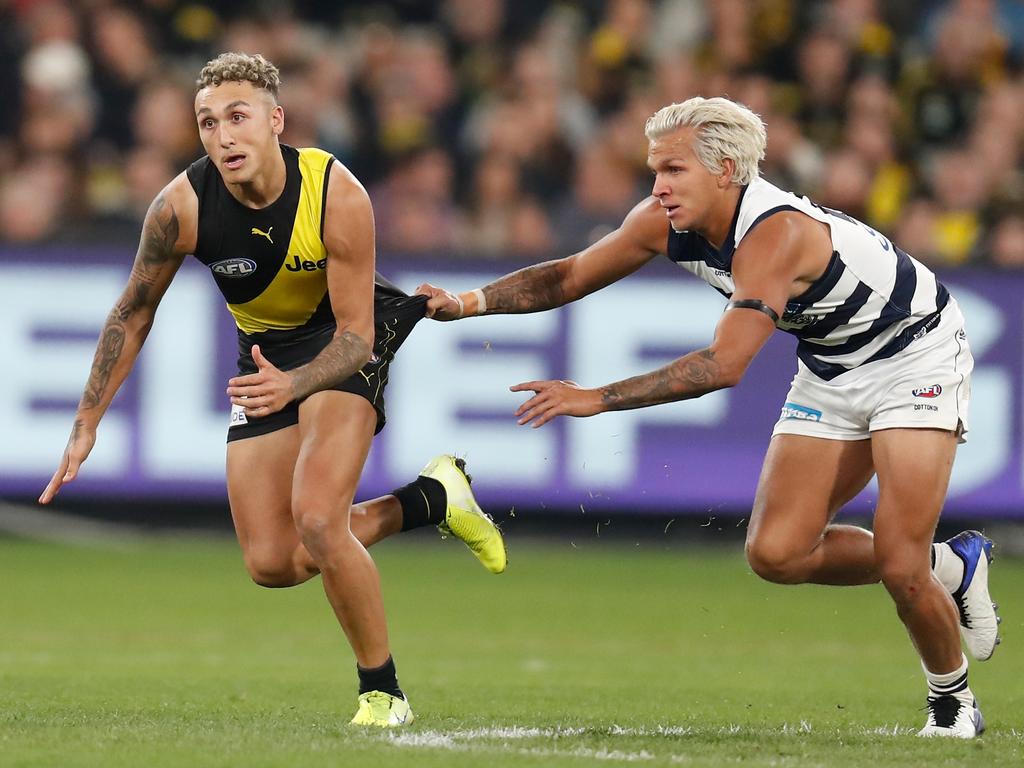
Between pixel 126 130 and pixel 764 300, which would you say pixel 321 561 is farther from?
pixel 126 130

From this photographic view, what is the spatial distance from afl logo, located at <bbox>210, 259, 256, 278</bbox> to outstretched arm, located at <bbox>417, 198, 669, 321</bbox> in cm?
80

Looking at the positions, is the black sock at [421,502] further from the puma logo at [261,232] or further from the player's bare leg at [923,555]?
the player's bare leg at [923,555]

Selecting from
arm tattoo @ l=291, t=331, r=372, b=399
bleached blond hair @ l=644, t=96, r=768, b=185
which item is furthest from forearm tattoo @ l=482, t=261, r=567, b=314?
bleached blond hair @ l=644, t=96, r=768, b=185

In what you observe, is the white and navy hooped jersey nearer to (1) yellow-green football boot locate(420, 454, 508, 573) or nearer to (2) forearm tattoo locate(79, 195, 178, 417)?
(1) yellow-green football boot locate(420, 454, 508, 573)

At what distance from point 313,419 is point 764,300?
1774 mm

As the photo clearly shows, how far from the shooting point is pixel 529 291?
777 centimetres

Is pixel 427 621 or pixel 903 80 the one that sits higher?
pixel 903 80

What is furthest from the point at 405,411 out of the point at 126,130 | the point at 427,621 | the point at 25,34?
the point at 25,34

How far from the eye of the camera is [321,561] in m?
6.81

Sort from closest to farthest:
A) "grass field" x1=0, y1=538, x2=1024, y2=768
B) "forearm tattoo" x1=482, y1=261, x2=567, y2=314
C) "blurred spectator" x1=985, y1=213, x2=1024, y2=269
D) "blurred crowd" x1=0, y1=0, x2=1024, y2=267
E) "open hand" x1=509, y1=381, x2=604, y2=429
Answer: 1. "open hand" x1=509, y1=381, x2=604, y2=429
2. "grass field" x1=0, y1=538, x2=1024, y2=768
3. "forearm tattoo" x1=482, y1=261, x2=567, y2=314
4. "blurred spectator" x1=985, y1=213, x2=1024, y2=269
5. "blurred crowd" x1=0, y1=0, x2=1024, y2=267

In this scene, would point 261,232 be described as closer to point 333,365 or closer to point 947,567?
point 333,365

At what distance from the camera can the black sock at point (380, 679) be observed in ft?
22.8

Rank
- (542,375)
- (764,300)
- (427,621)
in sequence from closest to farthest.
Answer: (764,300)
(427,621)
(542,375)

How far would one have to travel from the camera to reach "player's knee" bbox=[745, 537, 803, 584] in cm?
715
